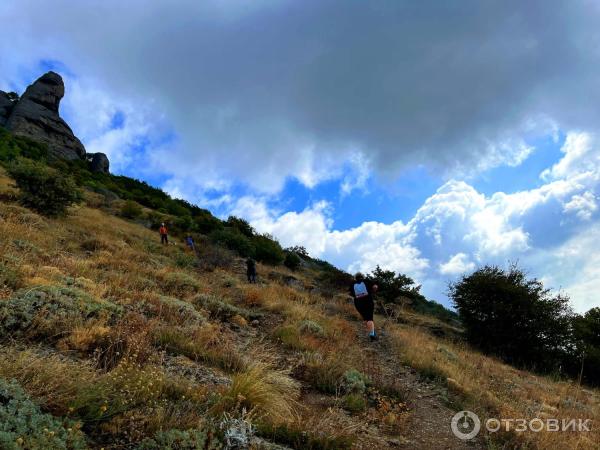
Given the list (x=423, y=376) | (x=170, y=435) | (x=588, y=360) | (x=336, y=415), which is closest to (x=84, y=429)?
(x=170, y=435)

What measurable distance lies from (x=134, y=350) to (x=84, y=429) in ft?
5.44

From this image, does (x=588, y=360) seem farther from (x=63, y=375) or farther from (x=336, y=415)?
(x=63, y=375)

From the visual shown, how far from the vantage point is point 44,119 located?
54.2 meters

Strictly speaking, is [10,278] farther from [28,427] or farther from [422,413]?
[422,413]

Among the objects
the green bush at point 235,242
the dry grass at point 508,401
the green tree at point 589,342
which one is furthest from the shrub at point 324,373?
the green bush at point 235,242

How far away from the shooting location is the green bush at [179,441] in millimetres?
3064

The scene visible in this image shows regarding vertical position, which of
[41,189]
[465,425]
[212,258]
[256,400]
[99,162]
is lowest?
[256,400]

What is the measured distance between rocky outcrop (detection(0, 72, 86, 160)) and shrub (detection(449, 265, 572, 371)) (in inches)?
2031

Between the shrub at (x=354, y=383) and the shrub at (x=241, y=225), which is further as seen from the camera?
the shrub at (x=241, y=225)

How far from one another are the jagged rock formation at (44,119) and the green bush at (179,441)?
182 feet

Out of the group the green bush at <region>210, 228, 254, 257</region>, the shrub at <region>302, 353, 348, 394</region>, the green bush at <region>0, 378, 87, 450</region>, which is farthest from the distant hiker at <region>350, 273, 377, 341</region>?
the green bush at <region>210, 228, 254, 257</region>

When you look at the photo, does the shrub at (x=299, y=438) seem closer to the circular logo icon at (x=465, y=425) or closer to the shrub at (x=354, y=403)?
the shrub at (x=354, y=403)

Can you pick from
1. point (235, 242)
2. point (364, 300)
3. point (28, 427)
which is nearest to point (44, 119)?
point (235, 242)

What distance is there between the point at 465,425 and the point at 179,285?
7774 millimetres
